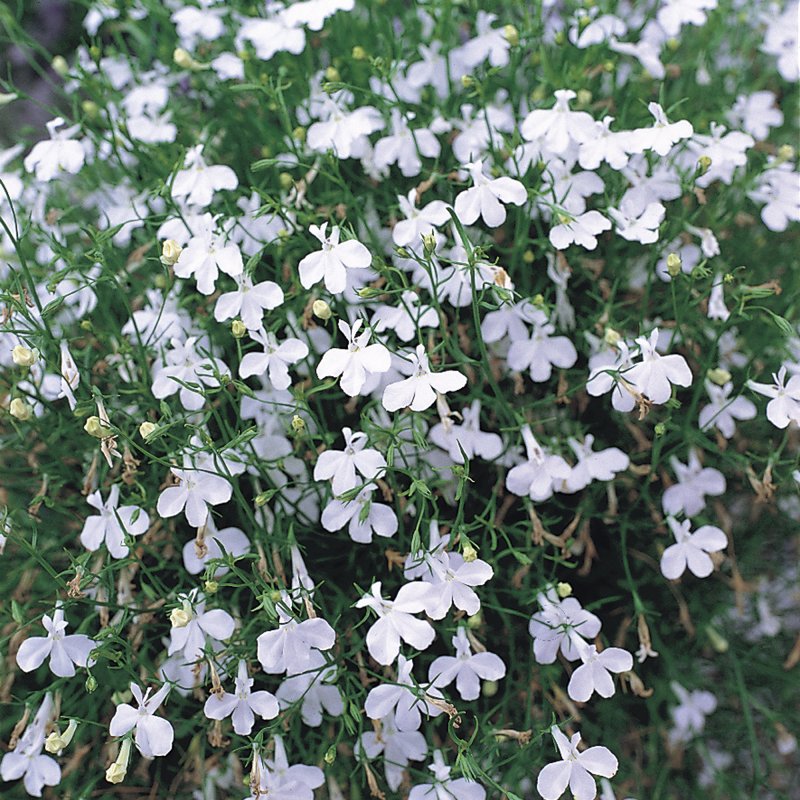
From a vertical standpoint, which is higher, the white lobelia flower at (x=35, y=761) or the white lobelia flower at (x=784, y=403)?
the white lobelia flower at (x=784, y=403)

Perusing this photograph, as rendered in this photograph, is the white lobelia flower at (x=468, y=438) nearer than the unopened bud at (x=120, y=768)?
No

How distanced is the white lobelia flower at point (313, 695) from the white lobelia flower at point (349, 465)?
16 cm

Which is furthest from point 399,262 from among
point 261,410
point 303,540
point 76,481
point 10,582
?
point 10,582

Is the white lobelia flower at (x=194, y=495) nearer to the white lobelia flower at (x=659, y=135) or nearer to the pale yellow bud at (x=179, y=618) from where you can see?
the pale yellow bud at (x=179, y=618)

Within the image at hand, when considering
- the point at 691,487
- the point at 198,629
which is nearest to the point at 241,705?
the point at 198,629

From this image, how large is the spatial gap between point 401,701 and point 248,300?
376 millimetres

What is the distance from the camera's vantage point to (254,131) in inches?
46.6

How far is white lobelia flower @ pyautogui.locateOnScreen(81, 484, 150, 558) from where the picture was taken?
2.82 feet

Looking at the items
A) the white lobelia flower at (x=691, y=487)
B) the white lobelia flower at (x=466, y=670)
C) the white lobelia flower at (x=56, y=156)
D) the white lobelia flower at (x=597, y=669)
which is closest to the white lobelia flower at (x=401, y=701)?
the white lobelia flower at (x=466, y=670)

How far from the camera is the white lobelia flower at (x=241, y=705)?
31.4 inches

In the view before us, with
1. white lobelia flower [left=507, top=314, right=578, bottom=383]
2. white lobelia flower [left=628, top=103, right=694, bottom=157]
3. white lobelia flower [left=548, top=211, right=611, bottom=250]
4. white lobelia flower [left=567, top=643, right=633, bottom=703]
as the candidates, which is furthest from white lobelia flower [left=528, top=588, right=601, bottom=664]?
white lobelia flower [left=628, top=103, right=694, bottom=157]

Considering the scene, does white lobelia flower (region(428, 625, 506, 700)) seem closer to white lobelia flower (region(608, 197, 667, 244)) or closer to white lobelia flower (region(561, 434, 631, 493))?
white lobelia flower (region(561, 434, 631, 493))

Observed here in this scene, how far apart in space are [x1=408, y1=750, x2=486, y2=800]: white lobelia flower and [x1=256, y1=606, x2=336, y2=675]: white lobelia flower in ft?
0.53

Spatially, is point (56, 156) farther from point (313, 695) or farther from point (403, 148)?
point (313, 695)
